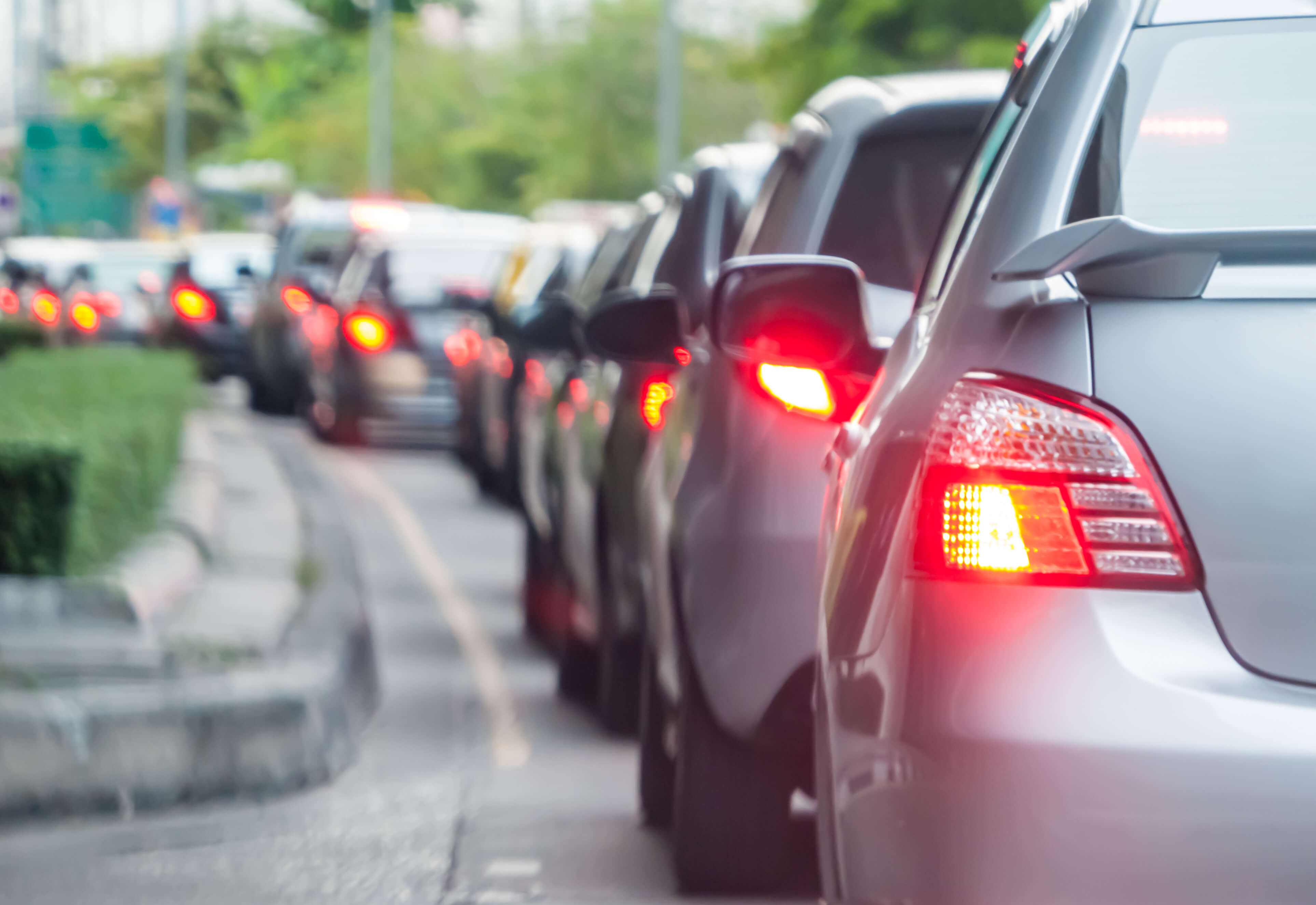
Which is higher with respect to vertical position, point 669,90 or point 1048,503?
point 1048,503

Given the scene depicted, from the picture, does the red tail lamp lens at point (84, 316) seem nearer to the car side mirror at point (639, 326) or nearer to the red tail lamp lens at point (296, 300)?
the red tail lamp lens at point (296, 300)

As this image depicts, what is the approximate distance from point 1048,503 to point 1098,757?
12.0 inches

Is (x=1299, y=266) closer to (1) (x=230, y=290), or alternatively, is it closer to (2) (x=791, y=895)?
(2) (x=791, y=895)

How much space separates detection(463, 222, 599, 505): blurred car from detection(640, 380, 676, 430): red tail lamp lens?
4131mm

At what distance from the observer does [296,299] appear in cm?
2527

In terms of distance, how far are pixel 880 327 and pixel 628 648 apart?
2651 millimetres

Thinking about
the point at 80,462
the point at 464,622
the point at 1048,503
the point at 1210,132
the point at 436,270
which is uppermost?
the point at 1210,132

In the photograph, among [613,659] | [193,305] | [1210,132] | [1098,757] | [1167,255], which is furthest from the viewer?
[193,305]

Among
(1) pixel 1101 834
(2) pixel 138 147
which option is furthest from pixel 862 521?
(2) pixel 138 147

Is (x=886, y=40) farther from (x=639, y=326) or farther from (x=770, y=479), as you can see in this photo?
(x=770, y=479)

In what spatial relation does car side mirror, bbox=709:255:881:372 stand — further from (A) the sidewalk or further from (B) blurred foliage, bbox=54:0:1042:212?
(B) blurred foliage, bbox=54:0:1042:212

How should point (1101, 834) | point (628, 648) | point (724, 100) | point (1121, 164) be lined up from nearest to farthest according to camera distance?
point (1101, 834) < point (1121, 164) < point (628, 648) < point (724, 100)

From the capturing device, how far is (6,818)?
6.41 meters

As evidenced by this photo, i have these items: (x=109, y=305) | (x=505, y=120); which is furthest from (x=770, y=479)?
(x=505, y=120)
